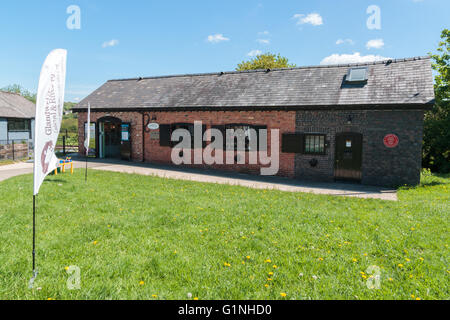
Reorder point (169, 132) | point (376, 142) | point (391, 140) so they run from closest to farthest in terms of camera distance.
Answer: point (391, 140), point (376, 142), point (169, 132)

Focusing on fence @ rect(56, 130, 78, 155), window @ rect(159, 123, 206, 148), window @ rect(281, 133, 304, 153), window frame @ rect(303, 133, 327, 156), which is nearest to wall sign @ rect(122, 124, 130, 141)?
window @ rect(159, 123, 206, 148)

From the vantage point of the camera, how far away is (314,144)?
43.5 ft

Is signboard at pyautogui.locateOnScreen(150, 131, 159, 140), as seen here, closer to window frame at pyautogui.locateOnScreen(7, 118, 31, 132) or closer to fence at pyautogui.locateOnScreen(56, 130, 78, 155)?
fence at pyautogui.locateOnScreen(56, 130, 78, 155)

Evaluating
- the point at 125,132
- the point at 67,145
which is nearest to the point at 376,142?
the point at 125,132

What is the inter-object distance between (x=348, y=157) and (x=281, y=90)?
4533mm

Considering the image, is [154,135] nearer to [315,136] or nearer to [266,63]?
[315,136]

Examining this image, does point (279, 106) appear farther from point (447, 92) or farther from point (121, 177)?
point (447, 92)

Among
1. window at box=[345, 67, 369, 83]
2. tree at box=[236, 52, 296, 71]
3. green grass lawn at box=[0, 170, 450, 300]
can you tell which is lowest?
green grass lawn at box=[0, 170, 450, 300]

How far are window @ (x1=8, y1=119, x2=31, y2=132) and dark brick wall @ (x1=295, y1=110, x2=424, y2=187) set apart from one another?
87.8ft

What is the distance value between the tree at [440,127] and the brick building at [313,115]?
534cm

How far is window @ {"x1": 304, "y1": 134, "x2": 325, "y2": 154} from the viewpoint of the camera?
1309 cm

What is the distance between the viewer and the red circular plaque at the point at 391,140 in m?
11.8
